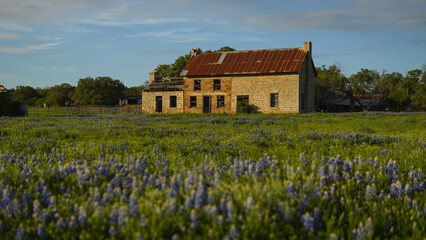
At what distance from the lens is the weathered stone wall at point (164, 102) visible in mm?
44375

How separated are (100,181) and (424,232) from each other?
10.3 ft

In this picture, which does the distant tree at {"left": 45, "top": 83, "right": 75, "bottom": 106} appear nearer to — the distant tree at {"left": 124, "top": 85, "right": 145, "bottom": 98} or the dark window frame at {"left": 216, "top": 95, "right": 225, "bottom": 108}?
the distant tree at {"left": 124, "top": 85, "right": 145, "bottom": 98}

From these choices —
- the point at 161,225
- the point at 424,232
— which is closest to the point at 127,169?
the point at 161,225

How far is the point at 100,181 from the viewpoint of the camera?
3.68 m

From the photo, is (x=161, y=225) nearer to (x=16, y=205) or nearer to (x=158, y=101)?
(x=16, y=205)

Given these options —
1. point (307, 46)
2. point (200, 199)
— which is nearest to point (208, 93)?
point (307, 46)

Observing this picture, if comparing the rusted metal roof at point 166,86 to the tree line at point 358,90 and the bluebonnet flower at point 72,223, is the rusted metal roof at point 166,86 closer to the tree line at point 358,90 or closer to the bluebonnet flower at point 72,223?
the tree line at point 358,90

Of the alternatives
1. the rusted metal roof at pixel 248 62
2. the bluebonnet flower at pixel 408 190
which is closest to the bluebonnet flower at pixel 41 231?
the bluebonnet flower at pixel 408 190

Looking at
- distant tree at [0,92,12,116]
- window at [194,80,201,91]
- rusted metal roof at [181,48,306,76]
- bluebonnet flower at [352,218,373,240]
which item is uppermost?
rusted metal roof at [181,48,306,76]

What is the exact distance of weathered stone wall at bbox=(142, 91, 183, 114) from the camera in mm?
44375

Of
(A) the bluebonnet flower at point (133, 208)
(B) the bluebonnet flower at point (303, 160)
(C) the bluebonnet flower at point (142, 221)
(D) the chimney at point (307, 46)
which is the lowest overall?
(C) the bluebonnet flower at point (142, 221)

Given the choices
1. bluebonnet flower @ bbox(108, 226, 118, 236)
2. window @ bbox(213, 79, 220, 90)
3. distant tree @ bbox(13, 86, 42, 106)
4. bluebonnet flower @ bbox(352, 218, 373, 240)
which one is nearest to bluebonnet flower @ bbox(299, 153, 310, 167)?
bluebonnet flower @ bbox(352, 218, 373, 240)

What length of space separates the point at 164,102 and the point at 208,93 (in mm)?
6412

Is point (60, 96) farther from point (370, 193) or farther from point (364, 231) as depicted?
point (364, 231)
